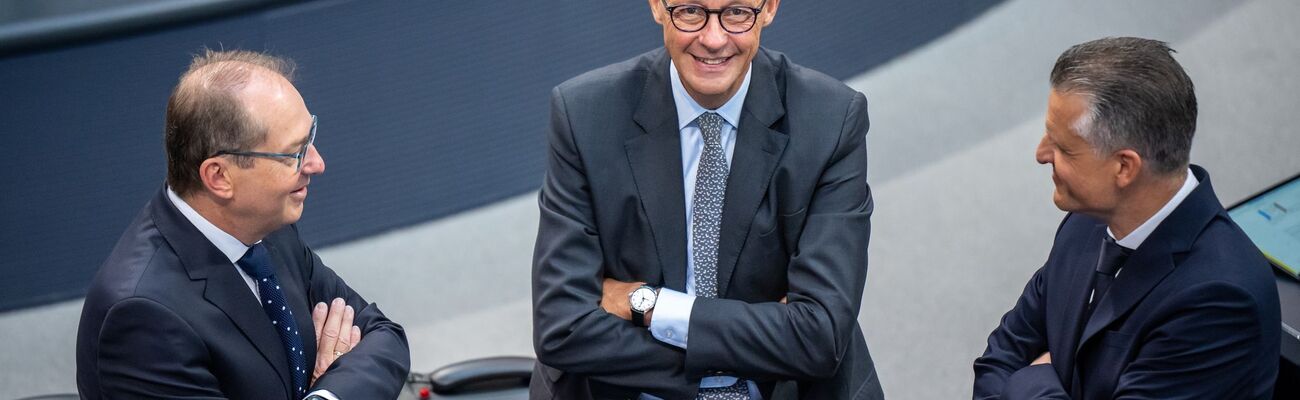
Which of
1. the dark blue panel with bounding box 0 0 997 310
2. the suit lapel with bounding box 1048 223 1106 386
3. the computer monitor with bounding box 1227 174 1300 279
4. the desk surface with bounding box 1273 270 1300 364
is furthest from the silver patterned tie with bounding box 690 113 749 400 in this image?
the dark blue panel with bounding box 0 0 997 310

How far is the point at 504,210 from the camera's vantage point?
452 centimetres

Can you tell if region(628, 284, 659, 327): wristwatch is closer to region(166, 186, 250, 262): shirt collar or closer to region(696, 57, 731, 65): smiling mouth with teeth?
region(696, 57, 731, 65): smiling mouth with teeth

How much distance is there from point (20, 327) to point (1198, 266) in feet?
11.0

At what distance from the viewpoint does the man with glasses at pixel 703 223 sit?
7.61ft

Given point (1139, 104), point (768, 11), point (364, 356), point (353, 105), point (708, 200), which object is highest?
point (768, 11)

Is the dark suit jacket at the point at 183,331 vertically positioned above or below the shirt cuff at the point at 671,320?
above

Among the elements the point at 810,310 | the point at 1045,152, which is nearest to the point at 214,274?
the point at 810,310

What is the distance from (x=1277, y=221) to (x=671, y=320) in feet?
4.70

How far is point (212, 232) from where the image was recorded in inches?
87.9

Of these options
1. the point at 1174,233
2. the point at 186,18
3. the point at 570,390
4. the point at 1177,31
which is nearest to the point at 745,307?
the point at 570,390

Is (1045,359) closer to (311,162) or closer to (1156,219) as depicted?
(1156,219)

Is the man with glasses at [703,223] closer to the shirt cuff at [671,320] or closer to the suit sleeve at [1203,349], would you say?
the shirt cuff at [671,320]

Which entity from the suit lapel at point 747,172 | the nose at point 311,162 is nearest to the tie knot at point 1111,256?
the suit lapel at point 747,172

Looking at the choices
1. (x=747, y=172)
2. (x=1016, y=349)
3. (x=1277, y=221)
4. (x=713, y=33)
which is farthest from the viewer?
(x=1277, y=221)
